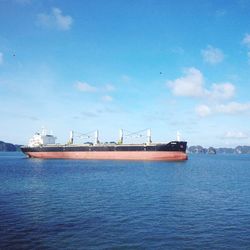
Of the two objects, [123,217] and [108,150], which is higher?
[108,150]

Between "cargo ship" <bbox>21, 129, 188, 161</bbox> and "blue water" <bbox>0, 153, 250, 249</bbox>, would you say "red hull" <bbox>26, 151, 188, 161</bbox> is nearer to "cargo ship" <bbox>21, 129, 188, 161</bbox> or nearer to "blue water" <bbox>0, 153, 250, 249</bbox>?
"cargo ship" <bbox>21, 129, 188, 161</bbox>

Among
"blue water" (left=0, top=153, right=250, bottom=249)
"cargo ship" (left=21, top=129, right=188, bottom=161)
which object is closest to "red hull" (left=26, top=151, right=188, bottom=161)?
"cargo ship" (left=21, top=129, right=188, bottom=161)

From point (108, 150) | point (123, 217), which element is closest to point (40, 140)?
point (108, 150)

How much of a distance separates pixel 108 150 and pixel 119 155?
5544 millimetres

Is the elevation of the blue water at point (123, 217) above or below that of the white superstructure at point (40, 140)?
below

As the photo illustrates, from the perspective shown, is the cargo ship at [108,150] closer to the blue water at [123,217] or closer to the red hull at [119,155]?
the red hull at [119,155]

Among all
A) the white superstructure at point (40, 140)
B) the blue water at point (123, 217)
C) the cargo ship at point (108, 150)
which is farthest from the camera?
the white superstructure at point (40, 140)

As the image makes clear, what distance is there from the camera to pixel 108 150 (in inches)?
4707

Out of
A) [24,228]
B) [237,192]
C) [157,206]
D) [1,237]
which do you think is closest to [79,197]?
[157,206]

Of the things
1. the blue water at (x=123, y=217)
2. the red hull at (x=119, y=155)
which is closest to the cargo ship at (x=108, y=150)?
the red hull at (x=119, y=155)

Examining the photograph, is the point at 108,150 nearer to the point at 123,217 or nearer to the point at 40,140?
the point at 40,140

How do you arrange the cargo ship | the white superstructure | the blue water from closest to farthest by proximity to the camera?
the blue water, the cargo ship, the white superstructure

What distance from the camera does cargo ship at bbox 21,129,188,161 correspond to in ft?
346

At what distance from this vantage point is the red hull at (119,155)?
107m
